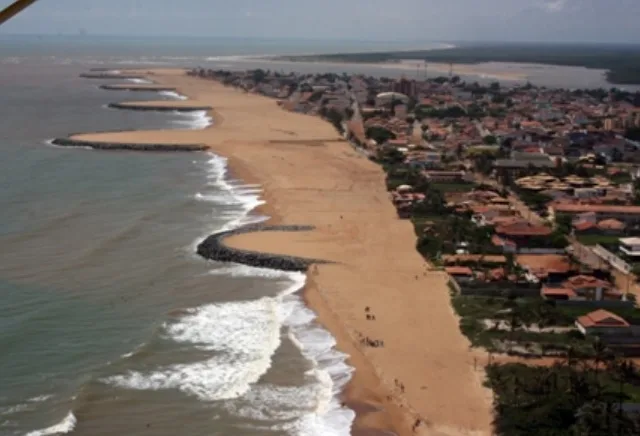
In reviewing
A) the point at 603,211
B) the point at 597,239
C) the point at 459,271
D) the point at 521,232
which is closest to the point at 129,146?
the point at 603,211

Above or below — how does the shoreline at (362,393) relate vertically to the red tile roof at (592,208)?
below

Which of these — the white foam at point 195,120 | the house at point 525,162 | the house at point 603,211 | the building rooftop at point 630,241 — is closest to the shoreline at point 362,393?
the building rooftop at point 630,241

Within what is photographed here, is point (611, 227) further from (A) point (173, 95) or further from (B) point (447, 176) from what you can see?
(A) point (173, 95)

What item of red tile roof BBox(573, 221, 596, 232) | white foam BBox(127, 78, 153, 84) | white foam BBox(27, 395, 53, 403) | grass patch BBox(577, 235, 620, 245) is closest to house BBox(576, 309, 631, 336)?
grass patch BBox(577, 235, 620, 245)

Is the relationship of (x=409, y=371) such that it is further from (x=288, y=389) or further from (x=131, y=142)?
(x=131, y=142)

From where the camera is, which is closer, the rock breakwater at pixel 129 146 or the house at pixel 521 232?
the house at pixel 521 232

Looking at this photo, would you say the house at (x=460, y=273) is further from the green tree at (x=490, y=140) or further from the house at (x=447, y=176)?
the green tree at (x=490, y=140)
